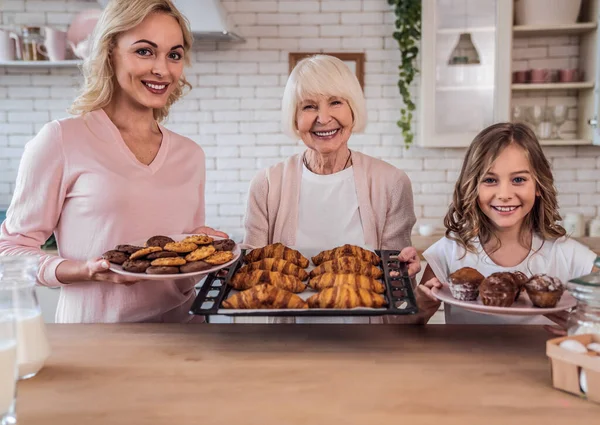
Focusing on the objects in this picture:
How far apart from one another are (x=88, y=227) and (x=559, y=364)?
1328mm

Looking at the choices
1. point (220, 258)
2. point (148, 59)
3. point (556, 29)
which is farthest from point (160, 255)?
point (556, 29)

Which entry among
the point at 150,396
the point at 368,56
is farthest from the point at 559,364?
the point at 368,56

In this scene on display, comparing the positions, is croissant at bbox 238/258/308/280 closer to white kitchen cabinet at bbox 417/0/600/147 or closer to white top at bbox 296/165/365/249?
white top at bbox 296/165/365/249

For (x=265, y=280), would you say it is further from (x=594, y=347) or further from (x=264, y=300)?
(x=594, y=347)

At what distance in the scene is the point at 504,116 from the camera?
142 inches

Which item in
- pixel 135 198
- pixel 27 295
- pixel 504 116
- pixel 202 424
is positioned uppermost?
pixel 504 116

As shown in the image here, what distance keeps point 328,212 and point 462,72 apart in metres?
1.86

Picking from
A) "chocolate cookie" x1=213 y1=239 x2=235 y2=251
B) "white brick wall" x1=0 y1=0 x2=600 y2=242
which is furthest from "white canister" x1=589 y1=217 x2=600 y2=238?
"chocolate cookie" x1=213 y1=239 x2=235 y2=251

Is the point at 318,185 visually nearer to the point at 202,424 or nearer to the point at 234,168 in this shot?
the point at 202,424

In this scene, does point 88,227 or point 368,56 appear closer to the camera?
point 88,227

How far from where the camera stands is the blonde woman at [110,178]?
5.82ft

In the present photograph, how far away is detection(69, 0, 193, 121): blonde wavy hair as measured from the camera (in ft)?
5.94

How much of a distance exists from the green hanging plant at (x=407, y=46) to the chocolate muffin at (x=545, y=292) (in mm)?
2577

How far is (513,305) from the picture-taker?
1.46 m
